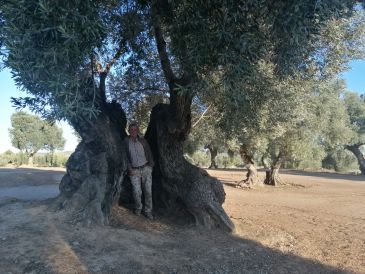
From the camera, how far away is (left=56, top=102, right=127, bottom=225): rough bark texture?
795 centimetres

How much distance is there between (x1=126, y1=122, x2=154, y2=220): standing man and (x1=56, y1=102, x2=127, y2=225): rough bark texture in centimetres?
19

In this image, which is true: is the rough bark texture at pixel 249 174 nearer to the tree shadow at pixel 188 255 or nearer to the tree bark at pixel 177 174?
the tree bark at pixel 177 174

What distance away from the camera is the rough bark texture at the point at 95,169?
795 centimetres

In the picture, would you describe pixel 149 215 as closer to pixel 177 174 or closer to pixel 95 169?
pixel 177 174

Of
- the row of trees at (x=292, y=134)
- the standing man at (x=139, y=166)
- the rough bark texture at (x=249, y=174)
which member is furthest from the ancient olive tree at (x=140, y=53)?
the rough bark texture at (x=249, y=174)

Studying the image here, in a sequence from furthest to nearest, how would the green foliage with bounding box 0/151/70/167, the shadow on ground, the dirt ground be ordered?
the green foliage with bounding box 0/151/70/167
the dirt ground
the shadow on ground

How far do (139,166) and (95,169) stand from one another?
1.02 metres

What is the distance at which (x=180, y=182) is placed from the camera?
9211mm

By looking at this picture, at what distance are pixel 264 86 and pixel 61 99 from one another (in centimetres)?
466

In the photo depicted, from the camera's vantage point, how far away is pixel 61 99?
6.07m

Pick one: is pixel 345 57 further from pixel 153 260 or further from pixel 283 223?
pixel 153 260

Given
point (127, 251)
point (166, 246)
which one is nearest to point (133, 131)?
point (166, 246)

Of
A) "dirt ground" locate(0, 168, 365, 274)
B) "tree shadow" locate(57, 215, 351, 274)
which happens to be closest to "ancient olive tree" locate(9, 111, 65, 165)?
"dirt ground" locate(0, 168, 365, 274)

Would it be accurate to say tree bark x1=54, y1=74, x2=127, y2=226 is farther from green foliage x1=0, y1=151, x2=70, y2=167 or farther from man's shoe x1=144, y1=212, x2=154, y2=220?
green foliage x1=0, y1=151, x2=70, y2=167
